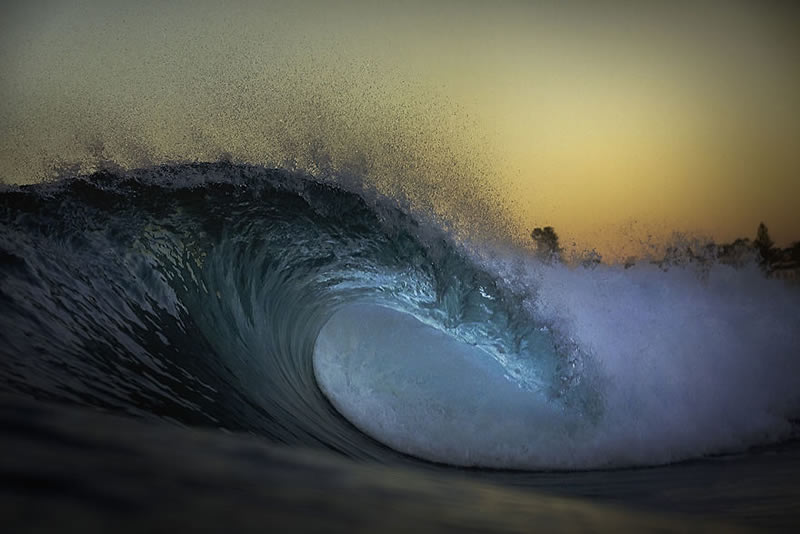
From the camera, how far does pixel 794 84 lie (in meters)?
13.0

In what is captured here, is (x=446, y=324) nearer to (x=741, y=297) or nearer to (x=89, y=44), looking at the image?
(x=741, y=297)

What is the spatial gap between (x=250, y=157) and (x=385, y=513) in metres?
3.55

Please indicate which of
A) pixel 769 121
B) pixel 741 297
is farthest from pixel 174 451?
pixel 769 121

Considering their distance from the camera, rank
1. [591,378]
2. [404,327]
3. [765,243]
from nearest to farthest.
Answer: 1. [591,378]
2. [404,327]
3. [765,243]

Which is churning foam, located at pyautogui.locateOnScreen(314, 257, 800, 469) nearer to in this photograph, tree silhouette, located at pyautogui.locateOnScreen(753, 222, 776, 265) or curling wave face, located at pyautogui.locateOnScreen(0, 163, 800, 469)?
curling wave face, located at pyautogui.locateOnScreen(0, 163, 800, 469)

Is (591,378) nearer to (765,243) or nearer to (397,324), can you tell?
(397,324)

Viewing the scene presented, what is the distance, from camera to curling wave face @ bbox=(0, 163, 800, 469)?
2756 mm

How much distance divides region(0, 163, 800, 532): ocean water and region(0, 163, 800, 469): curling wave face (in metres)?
0.01

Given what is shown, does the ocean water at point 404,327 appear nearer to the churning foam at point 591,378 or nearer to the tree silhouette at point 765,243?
the churning foam at point 591,378

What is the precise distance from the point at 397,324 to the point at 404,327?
46 mm

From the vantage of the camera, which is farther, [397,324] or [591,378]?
[397,324]

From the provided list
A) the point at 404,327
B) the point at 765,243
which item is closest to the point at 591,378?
the point at 404,327

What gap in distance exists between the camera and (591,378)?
3.49 m

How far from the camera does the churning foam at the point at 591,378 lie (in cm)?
315
